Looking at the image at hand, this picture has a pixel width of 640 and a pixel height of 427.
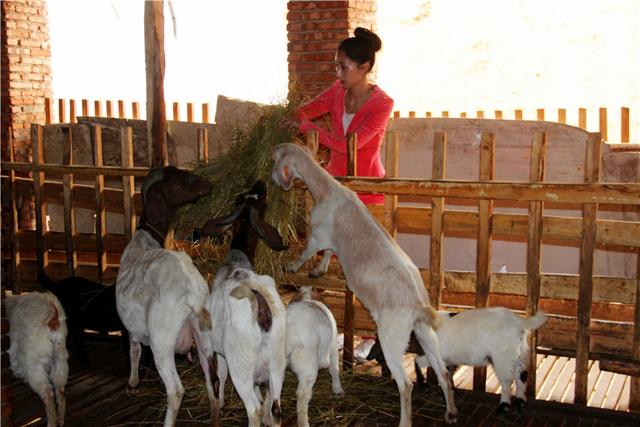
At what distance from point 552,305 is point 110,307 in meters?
3.93

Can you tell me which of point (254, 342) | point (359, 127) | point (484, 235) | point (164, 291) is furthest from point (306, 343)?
point (359, 127)

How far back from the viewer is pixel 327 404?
507 centimetres

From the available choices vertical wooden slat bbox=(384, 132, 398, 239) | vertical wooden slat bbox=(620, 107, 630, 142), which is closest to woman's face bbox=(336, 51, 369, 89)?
vertical wooden slat bbox=(384, 132, 398, 239)

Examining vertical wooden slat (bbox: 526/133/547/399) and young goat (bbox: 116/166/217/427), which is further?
vertical wooden slat (bbox: 526/133/547/399)

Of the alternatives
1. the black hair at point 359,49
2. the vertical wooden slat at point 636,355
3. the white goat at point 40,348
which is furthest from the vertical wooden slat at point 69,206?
the vertical wooden slat at point 636,355

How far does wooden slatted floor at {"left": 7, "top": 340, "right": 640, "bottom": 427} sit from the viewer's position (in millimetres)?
4852

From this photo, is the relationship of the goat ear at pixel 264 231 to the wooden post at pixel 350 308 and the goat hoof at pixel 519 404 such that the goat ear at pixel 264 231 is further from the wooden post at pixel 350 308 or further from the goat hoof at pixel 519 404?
the goat hoof at pixel 519 404

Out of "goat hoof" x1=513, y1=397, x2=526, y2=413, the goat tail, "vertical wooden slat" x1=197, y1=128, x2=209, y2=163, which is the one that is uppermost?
"vertical wooden slat" x1=197, y1=128, x2=209, y2=163

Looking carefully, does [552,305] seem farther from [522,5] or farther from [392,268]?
[522,5]

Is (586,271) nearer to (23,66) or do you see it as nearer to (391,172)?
(391,172)

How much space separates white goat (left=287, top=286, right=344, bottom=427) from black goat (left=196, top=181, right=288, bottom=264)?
1.40 ft

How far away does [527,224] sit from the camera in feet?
17.2

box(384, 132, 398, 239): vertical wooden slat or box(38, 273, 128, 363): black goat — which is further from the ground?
box(384, 132, 398, 239): vertical wooden slat

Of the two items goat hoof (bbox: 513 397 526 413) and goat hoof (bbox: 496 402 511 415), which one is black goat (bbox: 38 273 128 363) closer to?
goat hoof (bbox: 496 402 511 415)
